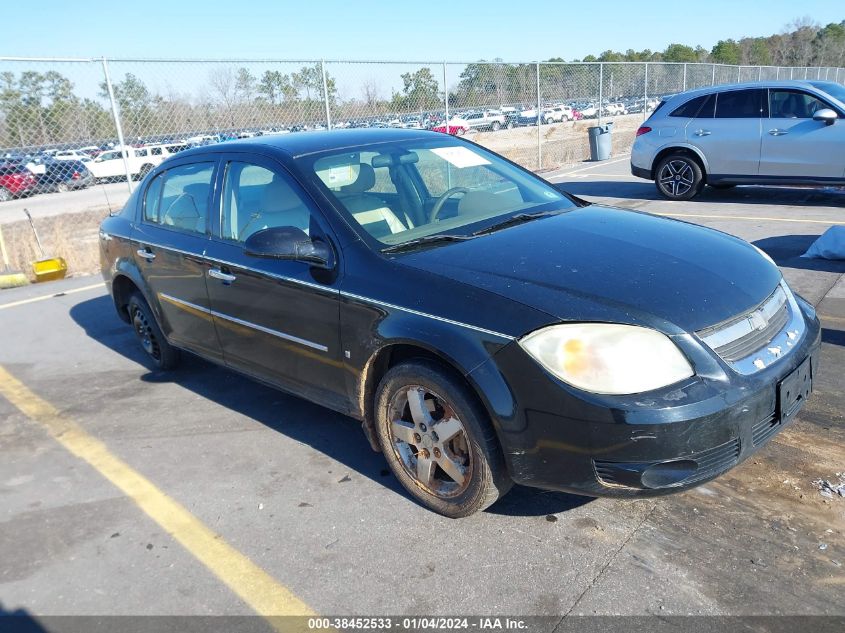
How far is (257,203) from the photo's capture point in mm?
3980

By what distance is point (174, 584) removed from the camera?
2904 mm

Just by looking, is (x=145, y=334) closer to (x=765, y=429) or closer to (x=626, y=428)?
(x=626, y=428)

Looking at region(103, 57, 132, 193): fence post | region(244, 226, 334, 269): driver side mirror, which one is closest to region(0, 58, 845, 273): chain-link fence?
region(103, 57, 132, 193): fence post

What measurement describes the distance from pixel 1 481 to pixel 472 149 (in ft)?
11.1

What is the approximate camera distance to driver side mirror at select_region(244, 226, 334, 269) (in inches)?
131

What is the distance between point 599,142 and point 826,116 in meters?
8.48

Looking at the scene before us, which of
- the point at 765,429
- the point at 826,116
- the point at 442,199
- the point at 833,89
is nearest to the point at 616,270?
the point at 765,429

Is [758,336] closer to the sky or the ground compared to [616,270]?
closer to the ground

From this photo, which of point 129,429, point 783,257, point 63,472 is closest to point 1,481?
point 63,472

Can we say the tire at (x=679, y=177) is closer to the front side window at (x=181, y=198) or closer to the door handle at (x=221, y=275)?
the front side window at (x=181, y=198)

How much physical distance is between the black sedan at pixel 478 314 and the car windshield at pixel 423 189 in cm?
1

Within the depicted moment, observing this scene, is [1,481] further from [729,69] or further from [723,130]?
[729,69]

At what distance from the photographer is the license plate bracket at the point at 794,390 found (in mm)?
2797

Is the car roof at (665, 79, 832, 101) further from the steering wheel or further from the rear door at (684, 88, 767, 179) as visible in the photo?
the steering wheel
